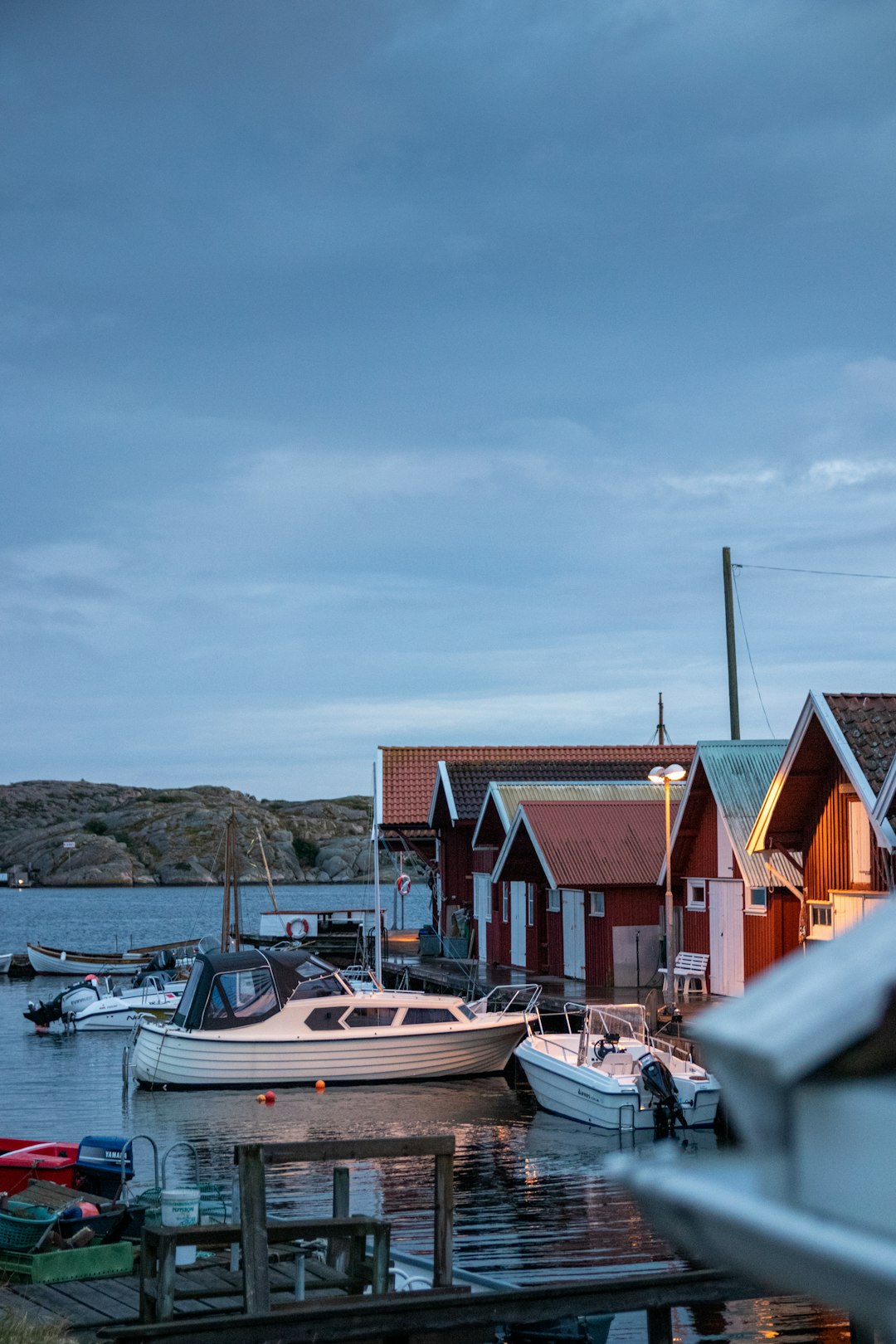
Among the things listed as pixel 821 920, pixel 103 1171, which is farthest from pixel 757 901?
pixel 103 1171

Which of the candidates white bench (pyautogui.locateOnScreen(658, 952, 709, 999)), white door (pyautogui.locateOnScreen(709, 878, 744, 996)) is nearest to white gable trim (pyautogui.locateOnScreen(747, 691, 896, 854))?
white door (pyautogui.locateOnScreen(709, 878, 744, 996))

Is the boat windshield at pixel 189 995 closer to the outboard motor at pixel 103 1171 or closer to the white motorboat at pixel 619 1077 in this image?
the white motorboat at pixel 619 1077

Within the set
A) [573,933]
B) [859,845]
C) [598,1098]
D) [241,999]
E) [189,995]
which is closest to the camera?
[598,1098]

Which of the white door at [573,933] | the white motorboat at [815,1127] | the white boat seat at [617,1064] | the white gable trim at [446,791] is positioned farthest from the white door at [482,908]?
the white motorboat at [815,1127]

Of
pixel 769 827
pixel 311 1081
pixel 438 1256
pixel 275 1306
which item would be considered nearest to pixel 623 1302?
pixel 438 1256

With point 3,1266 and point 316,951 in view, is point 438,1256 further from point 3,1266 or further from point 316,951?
point 316,951

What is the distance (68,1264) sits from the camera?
12844 mm

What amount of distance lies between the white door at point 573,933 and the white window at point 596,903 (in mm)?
334

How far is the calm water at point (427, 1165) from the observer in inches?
706

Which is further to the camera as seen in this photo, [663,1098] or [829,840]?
[829,840]

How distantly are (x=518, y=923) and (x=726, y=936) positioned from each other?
1346 centimetres

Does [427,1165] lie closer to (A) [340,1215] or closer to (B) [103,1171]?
(B) [103,1171]

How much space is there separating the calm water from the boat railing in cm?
187

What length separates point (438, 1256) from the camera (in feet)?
38.3
